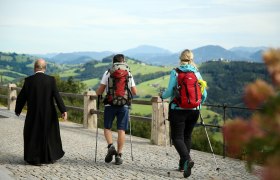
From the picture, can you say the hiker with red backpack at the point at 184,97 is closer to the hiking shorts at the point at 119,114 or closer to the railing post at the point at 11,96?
the hiking shorts at the point at 119,114

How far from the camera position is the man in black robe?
9023mm

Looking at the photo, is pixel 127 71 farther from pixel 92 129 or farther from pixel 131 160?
pixel 92 129

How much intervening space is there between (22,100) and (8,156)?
61.5 inches

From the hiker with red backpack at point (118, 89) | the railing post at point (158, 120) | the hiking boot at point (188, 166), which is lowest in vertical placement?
the hiking boot at point (188, 166)

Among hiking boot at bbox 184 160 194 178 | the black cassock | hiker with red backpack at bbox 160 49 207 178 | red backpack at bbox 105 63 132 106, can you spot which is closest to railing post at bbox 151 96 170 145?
red backpack at bbox 105 63 132 106

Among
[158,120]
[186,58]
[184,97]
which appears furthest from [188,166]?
[158,120]

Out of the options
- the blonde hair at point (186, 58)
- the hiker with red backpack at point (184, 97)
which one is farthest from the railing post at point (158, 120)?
the blonde hair at point (186, 58)

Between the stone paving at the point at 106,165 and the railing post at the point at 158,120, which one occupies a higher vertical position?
the railing post at the point at 158,120

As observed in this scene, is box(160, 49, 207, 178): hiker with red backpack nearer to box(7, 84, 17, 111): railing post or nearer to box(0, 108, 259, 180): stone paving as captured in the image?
box(0, 108, 259, 180): stone paving

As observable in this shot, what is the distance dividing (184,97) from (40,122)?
3.05 meters

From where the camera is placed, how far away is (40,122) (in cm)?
905

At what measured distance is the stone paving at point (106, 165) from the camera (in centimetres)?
812

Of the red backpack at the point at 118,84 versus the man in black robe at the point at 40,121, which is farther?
the man in black robe at the point at 40,121

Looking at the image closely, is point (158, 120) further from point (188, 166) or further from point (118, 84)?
point (188, 166)
